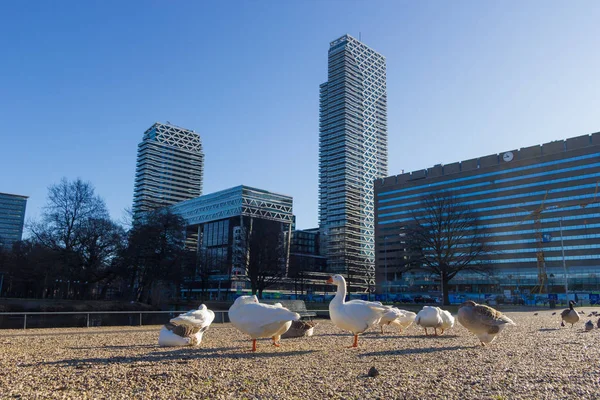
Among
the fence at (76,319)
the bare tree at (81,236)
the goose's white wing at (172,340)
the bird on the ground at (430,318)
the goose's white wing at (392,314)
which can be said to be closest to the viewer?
the goose's white wing at (172,340)

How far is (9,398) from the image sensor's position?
582 centimetres

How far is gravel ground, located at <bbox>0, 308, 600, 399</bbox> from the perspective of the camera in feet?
20.3

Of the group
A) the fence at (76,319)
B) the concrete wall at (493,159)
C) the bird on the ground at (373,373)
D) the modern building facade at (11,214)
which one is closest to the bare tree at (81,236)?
the fence at (76,319)

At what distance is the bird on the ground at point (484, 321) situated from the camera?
35.5 feet

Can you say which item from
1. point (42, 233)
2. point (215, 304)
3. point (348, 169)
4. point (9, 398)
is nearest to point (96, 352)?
point (9, 398)

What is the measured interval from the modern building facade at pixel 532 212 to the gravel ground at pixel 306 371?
88.3 m

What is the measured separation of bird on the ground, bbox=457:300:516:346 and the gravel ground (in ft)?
1.29

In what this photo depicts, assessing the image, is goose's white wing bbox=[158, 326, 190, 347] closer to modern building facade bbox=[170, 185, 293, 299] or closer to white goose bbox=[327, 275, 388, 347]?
white goose bbox=[327, 275, 388, 347]

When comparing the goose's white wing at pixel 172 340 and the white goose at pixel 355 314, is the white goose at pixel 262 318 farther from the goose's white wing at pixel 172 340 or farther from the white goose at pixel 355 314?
the goose's white wing at pixel 172 340

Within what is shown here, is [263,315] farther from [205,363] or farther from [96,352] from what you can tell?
[96,352]

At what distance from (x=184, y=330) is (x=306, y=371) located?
4.86 meters

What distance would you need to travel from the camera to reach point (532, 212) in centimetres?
9756

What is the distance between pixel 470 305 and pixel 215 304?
140 feet

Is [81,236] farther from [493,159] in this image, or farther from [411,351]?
[493,159]
